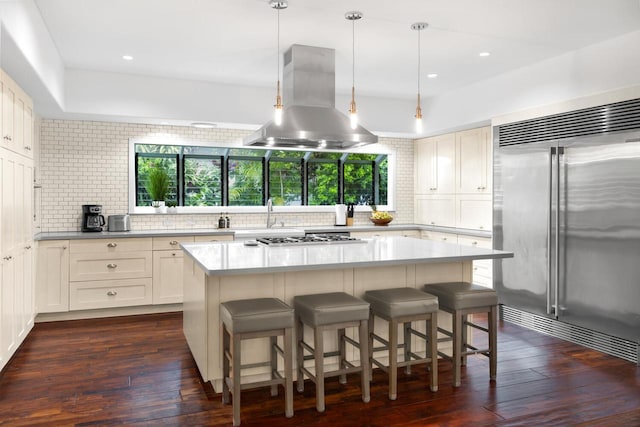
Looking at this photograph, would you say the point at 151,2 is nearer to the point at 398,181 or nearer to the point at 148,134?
the point at 148,134

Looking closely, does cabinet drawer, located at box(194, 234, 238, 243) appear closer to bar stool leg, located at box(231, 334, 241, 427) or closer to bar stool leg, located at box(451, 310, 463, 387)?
bar stool leg, located at box(231, 334, 241, 427)

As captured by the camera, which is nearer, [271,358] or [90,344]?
[271,358]

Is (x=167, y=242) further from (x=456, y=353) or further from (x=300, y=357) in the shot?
(x=456, y=353)

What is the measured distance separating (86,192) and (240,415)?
4.17 m

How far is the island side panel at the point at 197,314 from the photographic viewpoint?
343 cm

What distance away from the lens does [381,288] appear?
3.82m

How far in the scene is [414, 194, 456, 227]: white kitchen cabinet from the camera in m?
6.86

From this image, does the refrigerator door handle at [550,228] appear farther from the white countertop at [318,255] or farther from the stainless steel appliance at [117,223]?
the stainless steel appliance at [117,223]

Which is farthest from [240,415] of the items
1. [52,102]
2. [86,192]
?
[86,192]

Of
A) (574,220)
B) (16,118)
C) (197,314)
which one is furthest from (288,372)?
(574,220)

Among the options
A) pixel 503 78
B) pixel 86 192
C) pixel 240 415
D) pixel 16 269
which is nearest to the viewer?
pixel 240 415

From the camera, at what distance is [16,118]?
4.05 m

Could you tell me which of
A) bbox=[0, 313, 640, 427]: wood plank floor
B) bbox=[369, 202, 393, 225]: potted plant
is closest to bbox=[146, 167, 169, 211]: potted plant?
bbox=[0, 313, 640, 427]: wood plank floor

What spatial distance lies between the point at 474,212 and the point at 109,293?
14.9ft
